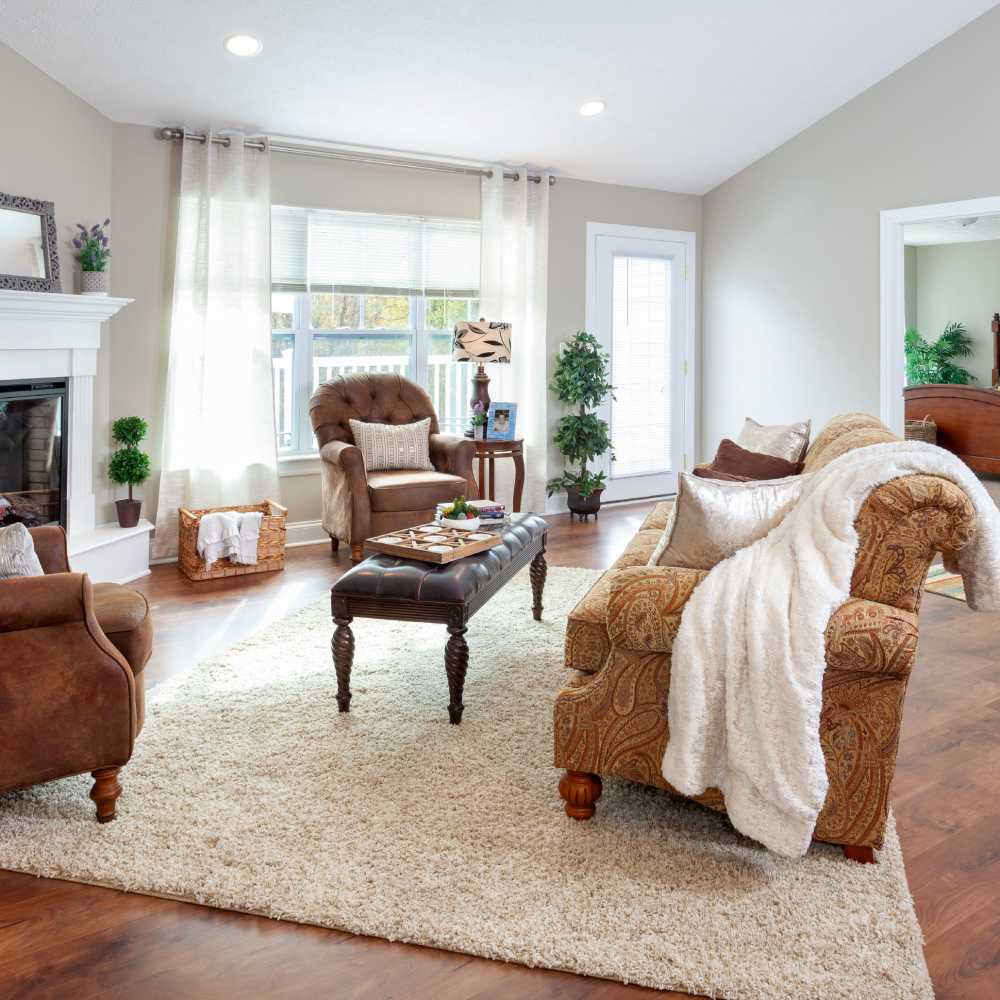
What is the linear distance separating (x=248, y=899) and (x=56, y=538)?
123 cm

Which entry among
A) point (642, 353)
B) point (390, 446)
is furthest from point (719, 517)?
point (642, 353)

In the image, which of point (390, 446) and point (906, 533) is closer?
point (906, 533)

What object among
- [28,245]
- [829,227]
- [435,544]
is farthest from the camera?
[829,227]

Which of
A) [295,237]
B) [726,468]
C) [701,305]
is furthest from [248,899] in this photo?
[701,305]

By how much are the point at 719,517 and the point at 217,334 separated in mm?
3776

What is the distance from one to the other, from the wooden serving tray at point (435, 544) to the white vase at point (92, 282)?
2.42m

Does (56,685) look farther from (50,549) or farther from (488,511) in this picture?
(488,511)

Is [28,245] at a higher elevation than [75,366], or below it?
higher

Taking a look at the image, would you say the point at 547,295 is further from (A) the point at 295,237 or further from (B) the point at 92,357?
(B) the point at 92,357

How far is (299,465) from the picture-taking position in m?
5.80

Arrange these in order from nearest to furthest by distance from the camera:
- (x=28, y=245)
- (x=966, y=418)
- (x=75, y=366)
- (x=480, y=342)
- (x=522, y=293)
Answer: (x=28, y=245), (x=75, y=366), (x=480, y=342), (x=522, y=293), (x=966, y=418)

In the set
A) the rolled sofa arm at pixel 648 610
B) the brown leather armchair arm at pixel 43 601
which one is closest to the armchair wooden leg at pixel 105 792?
the brown leather armchair arm at pixel 43 601

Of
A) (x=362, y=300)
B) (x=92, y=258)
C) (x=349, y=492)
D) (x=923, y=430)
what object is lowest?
(x=349, y=492)

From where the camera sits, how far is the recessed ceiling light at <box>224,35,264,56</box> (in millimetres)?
4289
